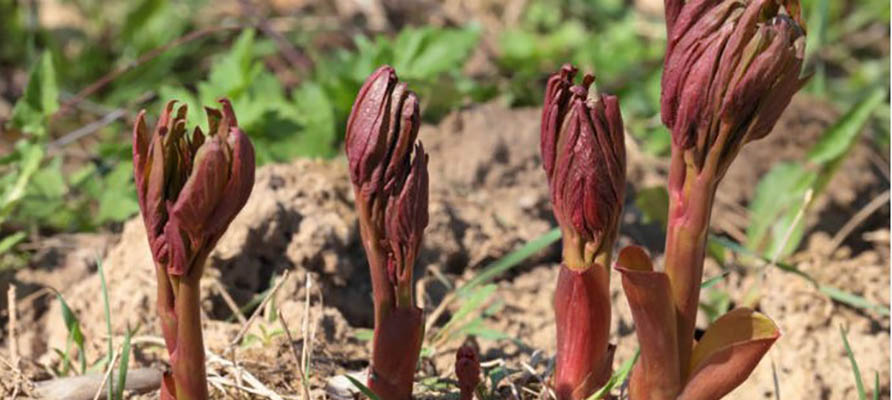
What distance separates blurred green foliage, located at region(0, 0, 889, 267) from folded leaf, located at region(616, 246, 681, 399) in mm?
1559

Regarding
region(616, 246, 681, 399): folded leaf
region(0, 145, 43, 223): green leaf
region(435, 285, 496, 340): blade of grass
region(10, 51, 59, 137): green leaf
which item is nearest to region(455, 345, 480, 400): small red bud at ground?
region(616, 246, 681, 399): folded leaf

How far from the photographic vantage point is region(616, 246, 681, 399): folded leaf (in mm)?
1917

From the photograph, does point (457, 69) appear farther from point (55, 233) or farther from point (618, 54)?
point (55, 233)

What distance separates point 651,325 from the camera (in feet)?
6.40

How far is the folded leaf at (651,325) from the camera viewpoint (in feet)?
6.29

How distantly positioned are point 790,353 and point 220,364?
1.40 m

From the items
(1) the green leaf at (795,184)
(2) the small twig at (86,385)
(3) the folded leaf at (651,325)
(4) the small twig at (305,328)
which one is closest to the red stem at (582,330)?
(3) the folded leaf at (651,325)

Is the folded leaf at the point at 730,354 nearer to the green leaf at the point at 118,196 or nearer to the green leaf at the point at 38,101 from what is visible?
the green leaf at the point at 118,196

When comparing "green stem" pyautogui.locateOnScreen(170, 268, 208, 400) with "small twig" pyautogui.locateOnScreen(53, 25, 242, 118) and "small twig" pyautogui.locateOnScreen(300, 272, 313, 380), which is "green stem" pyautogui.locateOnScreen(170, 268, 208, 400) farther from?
"small twig" pyautogui.locateOnScreen(53, 25, 242, 118)

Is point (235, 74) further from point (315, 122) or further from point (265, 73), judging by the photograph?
point (265, 73)

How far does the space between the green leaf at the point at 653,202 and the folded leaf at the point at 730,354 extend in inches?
50.4

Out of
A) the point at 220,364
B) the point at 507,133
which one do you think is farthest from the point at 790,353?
the point at 220,364

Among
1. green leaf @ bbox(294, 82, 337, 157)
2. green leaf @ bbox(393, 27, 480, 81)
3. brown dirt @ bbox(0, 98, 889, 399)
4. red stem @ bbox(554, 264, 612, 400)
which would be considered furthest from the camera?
green leaf @ bbox(393, 27, 480, 81)

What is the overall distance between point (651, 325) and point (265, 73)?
215 centimetres
